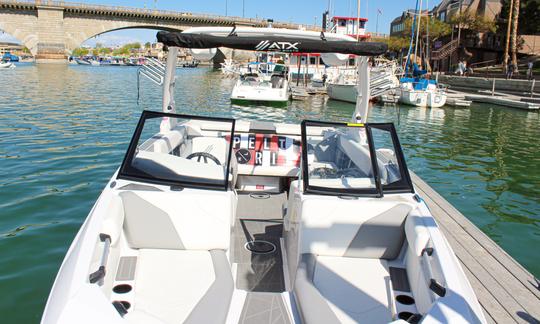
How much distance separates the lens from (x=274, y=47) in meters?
4.64

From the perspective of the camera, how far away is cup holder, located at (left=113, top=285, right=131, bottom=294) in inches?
131

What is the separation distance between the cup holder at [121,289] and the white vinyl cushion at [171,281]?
0.07 metres

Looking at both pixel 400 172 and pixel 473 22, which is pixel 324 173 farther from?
pixel 473 22

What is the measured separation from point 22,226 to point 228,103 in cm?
2230

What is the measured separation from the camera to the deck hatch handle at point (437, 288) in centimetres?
294

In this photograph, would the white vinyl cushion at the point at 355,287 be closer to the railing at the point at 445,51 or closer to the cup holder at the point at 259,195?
the cup holder at the point at 259,195

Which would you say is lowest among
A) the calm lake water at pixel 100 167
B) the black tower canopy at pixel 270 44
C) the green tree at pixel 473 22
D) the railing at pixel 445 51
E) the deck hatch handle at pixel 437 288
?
the calm lake water at pixel 100 167

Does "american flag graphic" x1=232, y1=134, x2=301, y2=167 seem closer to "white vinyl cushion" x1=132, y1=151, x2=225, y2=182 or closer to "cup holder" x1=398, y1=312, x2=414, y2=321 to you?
"white vinyl cushion" x1=132, y1=151, x2=225, y2=182

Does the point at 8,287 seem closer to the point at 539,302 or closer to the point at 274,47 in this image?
the point at 274,47

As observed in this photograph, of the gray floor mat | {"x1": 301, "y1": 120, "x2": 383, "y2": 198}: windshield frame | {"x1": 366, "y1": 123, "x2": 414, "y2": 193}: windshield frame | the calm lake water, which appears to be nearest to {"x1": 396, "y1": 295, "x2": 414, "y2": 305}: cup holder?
{"x1": 301, "y1": 120, "x2": 383, "y2": 198}: windshield frame

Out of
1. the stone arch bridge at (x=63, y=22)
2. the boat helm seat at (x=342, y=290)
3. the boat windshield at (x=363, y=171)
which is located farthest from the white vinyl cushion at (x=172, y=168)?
the stone arch bridge at (x=63, y=22)

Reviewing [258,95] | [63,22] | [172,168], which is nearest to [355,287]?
[172,168]

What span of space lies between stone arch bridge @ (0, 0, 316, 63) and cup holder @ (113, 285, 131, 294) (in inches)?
2760

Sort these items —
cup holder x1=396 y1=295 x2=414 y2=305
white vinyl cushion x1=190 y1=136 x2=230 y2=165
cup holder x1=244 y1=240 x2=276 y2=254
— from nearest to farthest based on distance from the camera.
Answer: cup holder x1=396 y1=295 x2=414 y2=305 → cup holder x1=244 y1=240 x2=276 y2=254 → white vinyl cushion x1=190 y1=136 x2=230 y2=165
